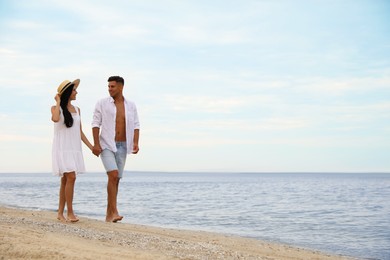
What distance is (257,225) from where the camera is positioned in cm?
1300

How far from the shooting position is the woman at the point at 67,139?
711cm

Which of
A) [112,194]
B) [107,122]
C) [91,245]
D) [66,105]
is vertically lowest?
[91,245]

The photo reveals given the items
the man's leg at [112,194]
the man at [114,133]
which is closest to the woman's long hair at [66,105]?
the man at [114,133]

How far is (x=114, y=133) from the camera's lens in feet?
25.5

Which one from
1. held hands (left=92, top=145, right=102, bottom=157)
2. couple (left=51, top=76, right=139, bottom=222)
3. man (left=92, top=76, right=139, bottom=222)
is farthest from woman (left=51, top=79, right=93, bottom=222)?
man (left=92, top=76, right=139, bottom=222)

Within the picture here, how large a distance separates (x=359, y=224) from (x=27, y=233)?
37.2 ft

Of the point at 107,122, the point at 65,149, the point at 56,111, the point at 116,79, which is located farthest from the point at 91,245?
the point at 116,79

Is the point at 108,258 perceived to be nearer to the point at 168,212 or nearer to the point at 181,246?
the point at 181,246

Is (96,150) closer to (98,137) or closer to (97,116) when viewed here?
(98,137)

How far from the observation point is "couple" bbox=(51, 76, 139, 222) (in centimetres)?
713

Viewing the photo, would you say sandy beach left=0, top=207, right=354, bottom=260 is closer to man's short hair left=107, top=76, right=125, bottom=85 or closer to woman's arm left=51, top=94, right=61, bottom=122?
woman's arm left=51, top=94, right=61, bottom=122

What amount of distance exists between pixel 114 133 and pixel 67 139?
0.84m

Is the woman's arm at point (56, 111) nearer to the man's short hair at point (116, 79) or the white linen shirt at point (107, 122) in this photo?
the white linen shirt at point (107, 122)

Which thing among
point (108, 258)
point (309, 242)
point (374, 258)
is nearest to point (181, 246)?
point (108, 258)
